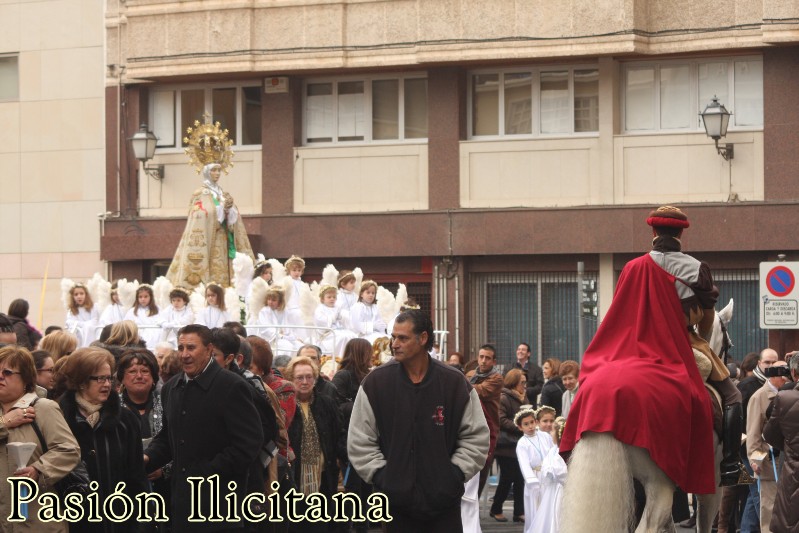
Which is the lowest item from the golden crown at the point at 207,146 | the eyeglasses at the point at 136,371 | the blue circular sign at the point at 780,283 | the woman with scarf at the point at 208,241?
the eyeglasses at the point at 136,371

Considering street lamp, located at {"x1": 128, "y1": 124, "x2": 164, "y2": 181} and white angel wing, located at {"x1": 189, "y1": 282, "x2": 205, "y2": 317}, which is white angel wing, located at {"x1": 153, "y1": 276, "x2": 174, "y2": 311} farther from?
street lamp, located at {"x1": 128, "y1": 124, "x2": 164, "y2": 181}

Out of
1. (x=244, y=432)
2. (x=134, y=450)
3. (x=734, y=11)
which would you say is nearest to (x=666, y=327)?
(x=244, y=432)

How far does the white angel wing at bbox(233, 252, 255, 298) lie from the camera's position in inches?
835

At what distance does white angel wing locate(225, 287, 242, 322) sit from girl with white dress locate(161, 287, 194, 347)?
0.48 metres

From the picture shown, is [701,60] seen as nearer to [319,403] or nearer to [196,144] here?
[196,144]

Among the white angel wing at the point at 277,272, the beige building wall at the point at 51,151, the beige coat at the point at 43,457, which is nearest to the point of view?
the beige coat at the point at 43,457

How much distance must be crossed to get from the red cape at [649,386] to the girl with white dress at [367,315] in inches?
405

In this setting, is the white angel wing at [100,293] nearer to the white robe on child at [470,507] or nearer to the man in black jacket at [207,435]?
the white robe on child at [470,507]

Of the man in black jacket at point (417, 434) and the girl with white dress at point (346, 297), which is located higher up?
the girl with white dress at point (346, 297)

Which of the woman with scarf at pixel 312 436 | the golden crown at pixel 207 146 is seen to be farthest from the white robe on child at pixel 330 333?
the woman with scarf at pixel 312 436

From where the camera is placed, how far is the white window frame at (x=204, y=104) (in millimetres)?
32094

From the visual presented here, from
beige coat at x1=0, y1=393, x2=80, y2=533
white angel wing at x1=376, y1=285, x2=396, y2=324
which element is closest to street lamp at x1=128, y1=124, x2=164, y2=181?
white angel wing at x1=376, y1=285, x2=396, y2=324

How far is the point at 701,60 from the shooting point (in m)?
29.4

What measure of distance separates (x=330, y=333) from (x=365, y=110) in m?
11.8
